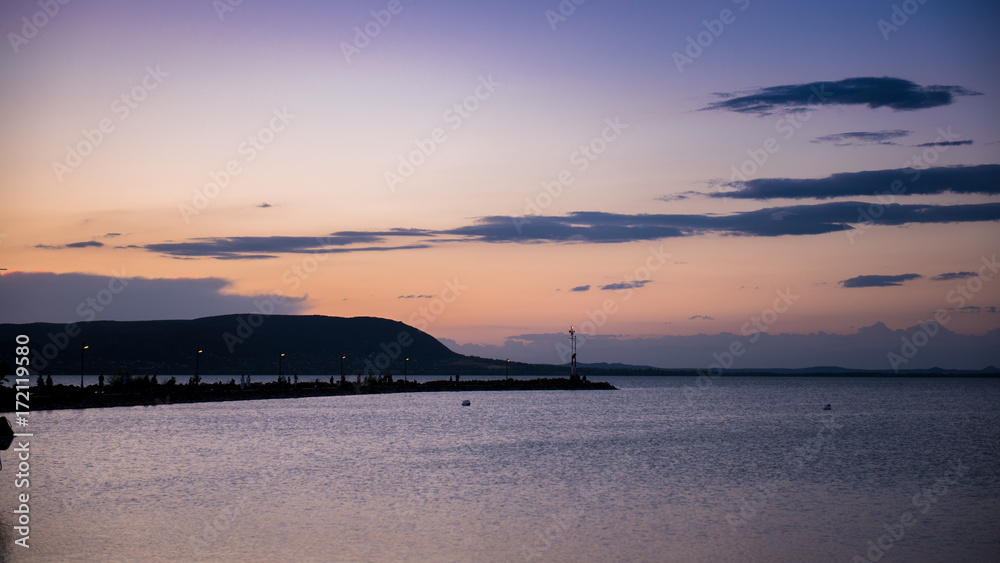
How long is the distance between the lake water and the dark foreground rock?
52.6 feet

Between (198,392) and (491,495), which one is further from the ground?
(198,392)

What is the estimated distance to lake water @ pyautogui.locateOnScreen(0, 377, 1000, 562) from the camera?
69.6ft

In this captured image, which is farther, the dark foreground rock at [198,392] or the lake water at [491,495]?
the dark foreground rock at [198,392]

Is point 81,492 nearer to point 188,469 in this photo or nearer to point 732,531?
point 188,469

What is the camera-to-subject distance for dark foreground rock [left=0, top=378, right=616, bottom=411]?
73500 mm

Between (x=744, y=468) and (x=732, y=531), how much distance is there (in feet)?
52.9

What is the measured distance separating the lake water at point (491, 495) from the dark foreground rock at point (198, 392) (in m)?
16.0

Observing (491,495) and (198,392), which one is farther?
(198,392)

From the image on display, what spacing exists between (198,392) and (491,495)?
74823 millimetres

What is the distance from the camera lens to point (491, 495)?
29.9 metres

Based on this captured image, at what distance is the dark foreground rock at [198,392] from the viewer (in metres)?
73.5

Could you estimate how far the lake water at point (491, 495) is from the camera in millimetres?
21219

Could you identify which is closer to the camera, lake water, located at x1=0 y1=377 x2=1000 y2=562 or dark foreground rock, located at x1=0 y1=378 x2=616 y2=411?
lake water, located at x1=0 y1=377 x2=1000 y2=562

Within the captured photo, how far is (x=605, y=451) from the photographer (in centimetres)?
4662
